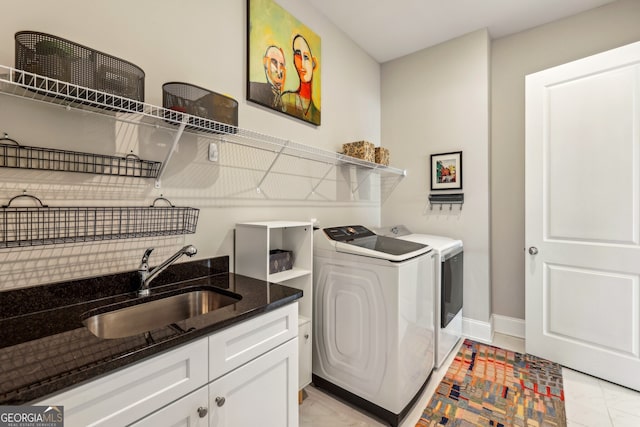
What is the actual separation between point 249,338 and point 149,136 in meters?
1.08

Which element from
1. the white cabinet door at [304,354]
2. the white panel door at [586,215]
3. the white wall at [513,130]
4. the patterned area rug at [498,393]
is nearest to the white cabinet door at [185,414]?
the white cabinet door at [304,354]

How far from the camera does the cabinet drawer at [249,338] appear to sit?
1.01 m

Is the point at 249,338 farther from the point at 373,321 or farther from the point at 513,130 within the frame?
the point at 513,130

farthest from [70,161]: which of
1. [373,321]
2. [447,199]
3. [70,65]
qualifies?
[447,199]

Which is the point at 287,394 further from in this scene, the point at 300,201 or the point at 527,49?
the point at 527,49

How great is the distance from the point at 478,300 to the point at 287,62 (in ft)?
8.93

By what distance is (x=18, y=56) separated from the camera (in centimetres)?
93

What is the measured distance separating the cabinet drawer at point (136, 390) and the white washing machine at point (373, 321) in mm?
1053

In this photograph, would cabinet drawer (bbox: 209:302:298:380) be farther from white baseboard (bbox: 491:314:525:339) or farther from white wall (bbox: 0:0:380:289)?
white baseboard (bbox: 491:314:525:339)

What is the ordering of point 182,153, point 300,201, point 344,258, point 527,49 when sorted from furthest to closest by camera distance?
point 527,49 < point 300,201 < point 344,258 < point 182,153

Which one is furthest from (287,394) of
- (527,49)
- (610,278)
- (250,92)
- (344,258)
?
(527,49)

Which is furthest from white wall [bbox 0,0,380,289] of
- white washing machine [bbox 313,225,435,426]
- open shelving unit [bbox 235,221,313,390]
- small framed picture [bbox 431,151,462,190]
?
small framed picture [bbox 431,151,462,190]

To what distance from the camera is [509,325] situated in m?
2.81

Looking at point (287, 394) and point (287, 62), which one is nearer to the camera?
point (287, 394)
